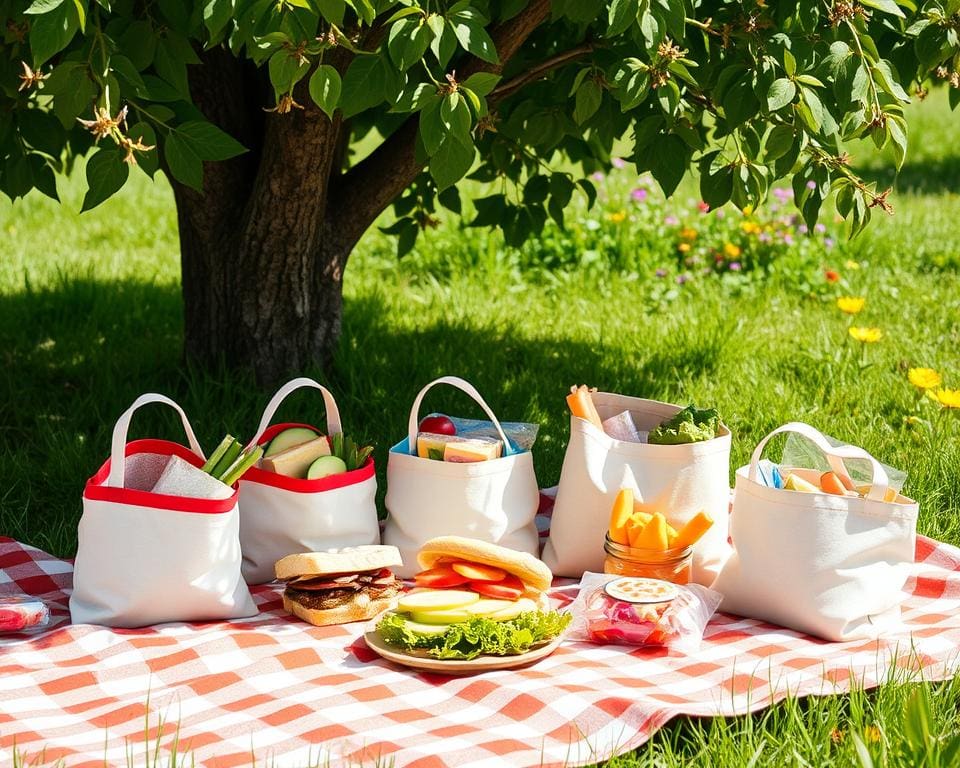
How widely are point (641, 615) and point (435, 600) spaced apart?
0.41 metres

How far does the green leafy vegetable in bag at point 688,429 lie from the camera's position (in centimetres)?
265

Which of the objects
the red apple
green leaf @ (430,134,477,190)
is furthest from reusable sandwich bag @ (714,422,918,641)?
green leaf @ (430,134,477,190)

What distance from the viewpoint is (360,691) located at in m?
2.20

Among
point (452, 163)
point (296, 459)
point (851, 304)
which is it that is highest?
point (452, 163)

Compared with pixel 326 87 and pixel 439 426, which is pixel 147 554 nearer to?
pixel 439 426

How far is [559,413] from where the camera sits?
3693 mm

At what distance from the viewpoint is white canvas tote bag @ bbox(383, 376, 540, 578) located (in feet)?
8.80

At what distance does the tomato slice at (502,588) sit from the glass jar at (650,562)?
23 centimetres

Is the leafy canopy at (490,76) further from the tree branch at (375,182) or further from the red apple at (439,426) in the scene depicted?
the red apple at (439,426)

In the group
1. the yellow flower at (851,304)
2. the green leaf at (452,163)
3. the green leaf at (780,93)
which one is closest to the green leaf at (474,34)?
A: the green leaf at (452,163)

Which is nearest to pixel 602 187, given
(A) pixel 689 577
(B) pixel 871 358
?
(B) pixel 871 358

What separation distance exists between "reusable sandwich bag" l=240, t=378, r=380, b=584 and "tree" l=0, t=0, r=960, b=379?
2.14 ft

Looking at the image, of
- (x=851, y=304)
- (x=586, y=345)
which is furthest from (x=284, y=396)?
(x=851, y=304)

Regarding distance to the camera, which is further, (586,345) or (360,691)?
(586,345)
